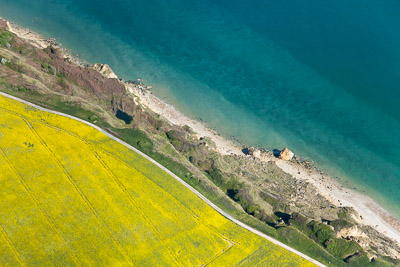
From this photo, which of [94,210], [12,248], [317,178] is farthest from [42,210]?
[317,178]

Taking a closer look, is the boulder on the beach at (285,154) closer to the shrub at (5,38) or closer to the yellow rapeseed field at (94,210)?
the yellow rapeseed field at (94,210)

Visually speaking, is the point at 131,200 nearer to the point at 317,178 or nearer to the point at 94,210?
the point at 94,210

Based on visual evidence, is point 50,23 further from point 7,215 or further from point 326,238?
point 326,238

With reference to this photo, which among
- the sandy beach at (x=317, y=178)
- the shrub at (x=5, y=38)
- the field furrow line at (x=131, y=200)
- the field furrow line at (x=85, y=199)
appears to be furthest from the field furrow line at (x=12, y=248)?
the shrub at (x=5, y=38)

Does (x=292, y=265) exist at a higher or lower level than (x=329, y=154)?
lower

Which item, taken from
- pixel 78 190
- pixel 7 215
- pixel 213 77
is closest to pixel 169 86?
pixel 213 77

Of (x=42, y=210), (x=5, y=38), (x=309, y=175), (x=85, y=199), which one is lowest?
(x=42, y=210)
